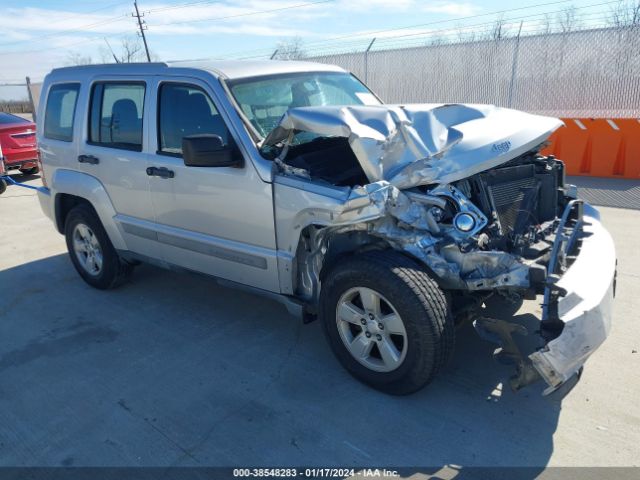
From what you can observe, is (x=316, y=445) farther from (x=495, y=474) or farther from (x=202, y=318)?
(x=202, y=318)

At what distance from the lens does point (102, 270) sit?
509 cm

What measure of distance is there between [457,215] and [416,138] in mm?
543

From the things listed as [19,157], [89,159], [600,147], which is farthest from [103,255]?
[600,147]

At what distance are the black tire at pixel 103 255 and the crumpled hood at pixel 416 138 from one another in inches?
94.0

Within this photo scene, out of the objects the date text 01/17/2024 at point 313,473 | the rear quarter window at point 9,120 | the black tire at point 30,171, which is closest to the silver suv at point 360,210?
the date text 01/17/2024 at point 313,473

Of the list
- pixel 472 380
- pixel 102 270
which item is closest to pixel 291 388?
pixel 472 380

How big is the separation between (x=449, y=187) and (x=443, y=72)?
1287cm

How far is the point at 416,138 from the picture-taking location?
10.5ft

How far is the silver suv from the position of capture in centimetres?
295

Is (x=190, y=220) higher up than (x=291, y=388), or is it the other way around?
(x=190, y=220)

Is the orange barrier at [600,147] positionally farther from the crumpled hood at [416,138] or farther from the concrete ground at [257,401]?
the crumpled hood at [416,138]

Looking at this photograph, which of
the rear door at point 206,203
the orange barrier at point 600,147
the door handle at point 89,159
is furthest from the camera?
the orange barrier at point 600,147

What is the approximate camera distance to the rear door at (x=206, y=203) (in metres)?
3.67

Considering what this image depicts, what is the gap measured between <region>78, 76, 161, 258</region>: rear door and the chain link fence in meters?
11.3
